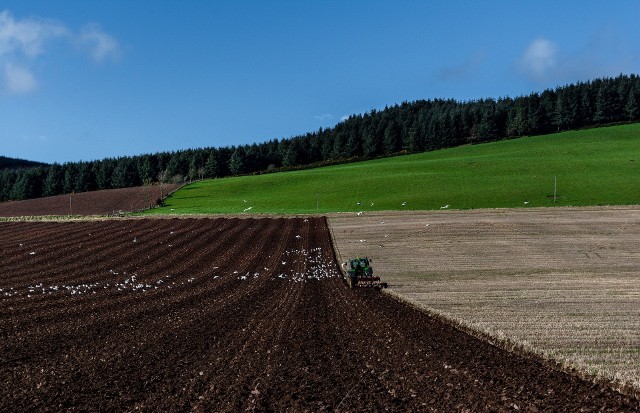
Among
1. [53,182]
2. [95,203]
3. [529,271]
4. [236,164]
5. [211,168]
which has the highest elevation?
[236,164]

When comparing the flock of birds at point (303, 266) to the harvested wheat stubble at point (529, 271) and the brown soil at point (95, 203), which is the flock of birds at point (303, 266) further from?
the brown soil at point (95, 203)

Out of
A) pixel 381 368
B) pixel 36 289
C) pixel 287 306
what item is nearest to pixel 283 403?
pixel 381 368

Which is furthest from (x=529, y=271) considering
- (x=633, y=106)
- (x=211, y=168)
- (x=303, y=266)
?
(x=633, y=106)

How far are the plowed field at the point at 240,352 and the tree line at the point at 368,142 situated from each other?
95546 mm

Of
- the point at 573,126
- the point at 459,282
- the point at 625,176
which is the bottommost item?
the point at 459,282

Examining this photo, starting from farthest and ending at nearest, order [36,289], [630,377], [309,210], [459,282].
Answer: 1. [309,210]
2. [459,282]
3. [36,289]
4. [630,377]

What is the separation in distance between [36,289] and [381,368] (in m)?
18.5

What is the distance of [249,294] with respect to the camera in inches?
1004

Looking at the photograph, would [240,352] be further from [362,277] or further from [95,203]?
[95,203]

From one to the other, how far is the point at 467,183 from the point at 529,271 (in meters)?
47.2

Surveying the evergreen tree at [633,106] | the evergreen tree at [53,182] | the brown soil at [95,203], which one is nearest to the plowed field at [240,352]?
the brown soil at [95,203]

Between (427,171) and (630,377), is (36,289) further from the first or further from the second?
(427,171)

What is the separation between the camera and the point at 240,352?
14734 millimetres

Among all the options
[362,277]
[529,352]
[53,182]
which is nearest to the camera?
[529,352]
